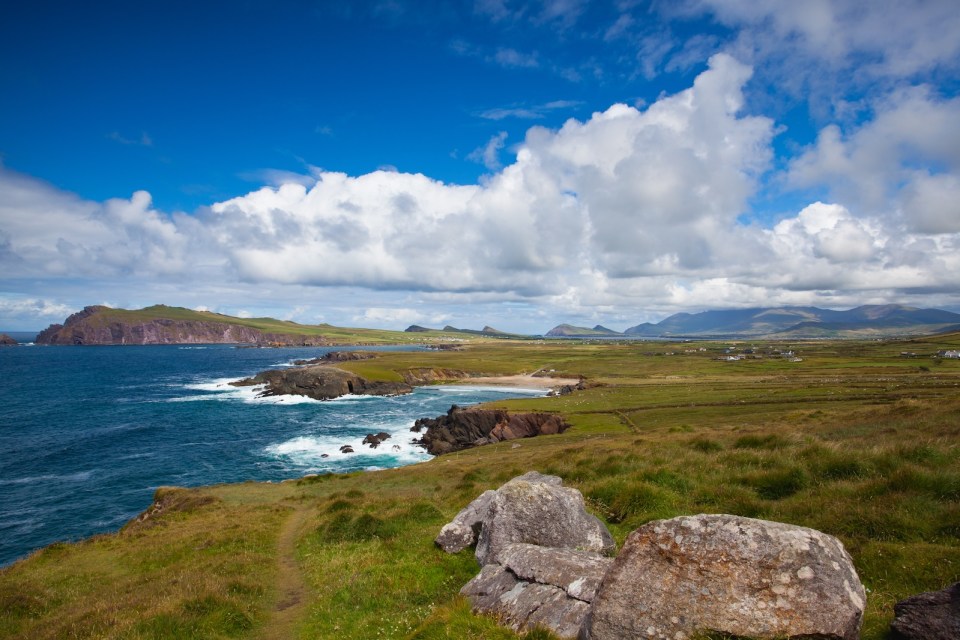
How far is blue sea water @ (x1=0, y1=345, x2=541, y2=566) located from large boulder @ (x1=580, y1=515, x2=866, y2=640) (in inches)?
2089

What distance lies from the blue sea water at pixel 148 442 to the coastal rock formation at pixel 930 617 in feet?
186

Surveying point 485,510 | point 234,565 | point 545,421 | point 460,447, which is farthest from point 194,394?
point 485,510

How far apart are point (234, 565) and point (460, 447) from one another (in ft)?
187

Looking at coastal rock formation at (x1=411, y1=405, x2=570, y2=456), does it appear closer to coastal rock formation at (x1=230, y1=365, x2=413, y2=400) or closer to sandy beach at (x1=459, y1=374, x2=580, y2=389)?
coastal rock formation at (x1=230, y1=365, x2=413, y2=400)

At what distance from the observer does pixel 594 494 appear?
1989cm

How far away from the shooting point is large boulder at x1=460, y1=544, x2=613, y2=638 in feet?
31.1

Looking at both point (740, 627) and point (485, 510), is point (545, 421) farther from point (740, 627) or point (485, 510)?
point (740, 627)

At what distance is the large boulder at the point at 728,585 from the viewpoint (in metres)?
7.21

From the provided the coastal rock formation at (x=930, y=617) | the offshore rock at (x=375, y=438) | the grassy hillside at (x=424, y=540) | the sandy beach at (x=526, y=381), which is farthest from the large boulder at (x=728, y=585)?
the sandy beach at (x=526, y=381)

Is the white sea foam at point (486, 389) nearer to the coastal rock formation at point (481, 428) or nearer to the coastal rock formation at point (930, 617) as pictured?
the coastal rock formation at point (481, 428)

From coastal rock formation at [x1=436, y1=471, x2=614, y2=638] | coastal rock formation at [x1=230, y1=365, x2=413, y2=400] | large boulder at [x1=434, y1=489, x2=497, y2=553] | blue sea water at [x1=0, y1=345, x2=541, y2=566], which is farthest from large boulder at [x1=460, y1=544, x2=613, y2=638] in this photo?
coastal rock formation at [x1=230, y1=365, x2=413, y2=400]

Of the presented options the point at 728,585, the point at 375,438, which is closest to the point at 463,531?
the point at 728,585

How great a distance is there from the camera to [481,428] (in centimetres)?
8231

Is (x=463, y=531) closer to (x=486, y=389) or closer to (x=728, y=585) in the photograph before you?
(x=728, y=585)
